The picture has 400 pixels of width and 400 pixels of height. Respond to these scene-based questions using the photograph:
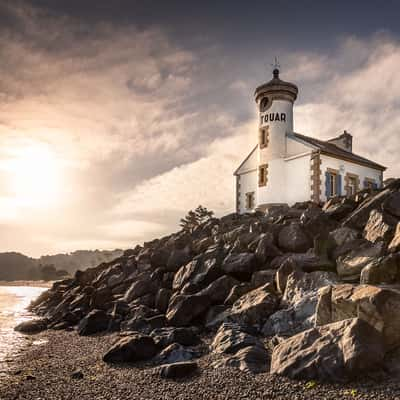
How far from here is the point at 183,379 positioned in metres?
8.84

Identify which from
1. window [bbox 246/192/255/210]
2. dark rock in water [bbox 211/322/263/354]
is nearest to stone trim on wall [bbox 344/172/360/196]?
window [bbox 246/192/255/210]

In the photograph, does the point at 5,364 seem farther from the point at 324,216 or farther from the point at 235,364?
the point at 324,216

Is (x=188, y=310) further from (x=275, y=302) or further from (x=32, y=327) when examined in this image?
(x=32, y=327)

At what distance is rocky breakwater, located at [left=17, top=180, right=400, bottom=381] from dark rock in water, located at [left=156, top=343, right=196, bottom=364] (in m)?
0.04

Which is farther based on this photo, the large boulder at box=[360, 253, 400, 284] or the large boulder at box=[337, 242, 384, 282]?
the large boulder at box=[337, 242, 384, 282]

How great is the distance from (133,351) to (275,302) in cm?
484

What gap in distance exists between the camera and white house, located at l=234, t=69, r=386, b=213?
100 feet

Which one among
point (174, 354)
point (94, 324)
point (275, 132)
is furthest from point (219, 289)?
point (275, 132)

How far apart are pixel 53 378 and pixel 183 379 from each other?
3872 mm

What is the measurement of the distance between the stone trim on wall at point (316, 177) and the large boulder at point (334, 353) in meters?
23.0

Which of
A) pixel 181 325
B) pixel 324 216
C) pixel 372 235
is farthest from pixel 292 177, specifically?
pixel 181 325

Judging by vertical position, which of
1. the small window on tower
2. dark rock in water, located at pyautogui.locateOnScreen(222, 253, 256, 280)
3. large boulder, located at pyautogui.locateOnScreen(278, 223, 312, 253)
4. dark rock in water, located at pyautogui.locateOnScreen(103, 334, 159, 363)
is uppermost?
the small window on tower

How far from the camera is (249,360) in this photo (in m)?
8.95

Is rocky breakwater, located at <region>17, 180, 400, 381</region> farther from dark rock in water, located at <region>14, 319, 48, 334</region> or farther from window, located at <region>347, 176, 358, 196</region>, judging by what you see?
window, located at <region>347, 176, 358, 196</region>
